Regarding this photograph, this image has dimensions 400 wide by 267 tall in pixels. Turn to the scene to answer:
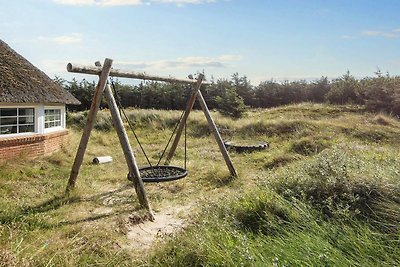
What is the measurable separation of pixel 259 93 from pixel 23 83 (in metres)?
22.3

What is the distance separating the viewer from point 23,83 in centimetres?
1041

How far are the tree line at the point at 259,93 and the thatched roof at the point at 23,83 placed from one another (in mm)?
11109

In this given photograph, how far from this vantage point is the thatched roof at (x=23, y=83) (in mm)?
Result: 9766

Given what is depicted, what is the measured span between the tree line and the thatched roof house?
1124 centimetres

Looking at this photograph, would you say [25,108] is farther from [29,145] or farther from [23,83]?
[29,145]

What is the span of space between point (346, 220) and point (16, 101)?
8944mm

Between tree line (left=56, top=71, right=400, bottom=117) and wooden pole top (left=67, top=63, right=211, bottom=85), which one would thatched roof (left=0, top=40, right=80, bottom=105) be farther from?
tree line (left=56, top=71, right=400, bottom=117)

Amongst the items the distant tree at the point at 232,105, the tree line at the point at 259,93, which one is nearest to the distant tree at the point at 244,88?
the tree line at the point at 259,93

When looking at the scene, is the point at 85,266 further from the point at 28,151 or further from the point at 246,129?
the point at 246,129

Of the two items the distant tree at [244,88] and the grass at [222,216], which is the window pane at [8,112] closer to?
the grass at [222,216]

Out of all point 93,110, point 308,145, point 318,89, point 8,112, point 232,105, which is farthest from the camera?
point 318,89

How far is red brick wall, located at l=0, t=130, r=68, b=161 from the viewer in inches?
379

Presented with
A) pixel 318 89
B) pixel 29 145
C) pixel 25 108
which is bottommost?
pixel 29 145

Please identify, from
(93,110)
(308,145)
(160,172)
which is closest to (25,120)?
(93,110)
